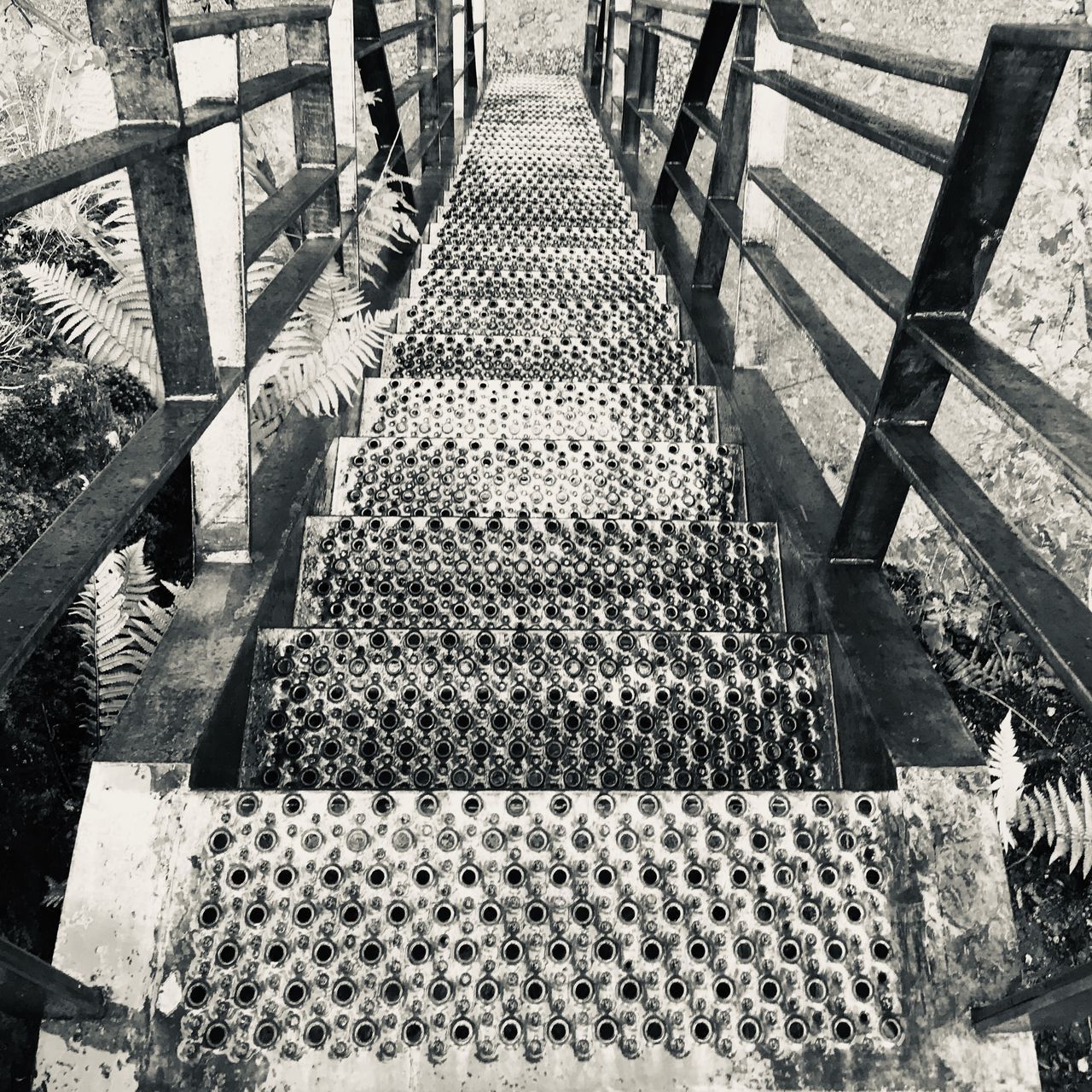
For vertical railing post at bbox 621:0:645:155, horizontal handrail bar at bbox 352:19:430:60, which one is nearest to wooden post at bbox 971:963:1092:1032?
horizontal handrail bar at bbox 352:19:430:60

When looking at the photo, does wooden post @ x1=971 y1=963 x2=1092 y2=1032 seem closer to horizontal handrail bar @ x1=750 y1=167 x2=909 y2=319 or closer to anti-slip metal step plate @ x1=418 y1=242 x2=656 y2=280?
horizontal handrail bar @ x1=750 y1=167 x2=909 y2=319

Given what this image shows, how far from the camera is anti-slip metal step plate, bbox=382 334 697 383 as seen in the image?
3174mm

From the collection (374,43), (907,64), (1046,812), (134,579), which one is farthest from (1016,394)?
(374,43)

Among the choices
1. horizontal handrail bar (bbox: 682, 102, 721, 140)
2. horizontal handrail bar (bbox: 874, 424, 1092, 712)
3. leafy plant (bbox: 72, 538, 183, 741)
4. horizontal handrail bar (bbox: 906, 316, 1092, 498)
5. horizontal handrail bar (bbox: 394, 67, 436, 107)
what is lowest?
leafy plant (bbox: 72, 538, 183, 741)

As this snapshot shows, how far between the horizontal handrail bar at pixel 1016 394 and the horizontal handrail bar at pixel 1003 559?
194 millimetres

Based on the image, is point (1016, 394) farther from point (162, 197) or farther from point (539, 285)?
point (539, 285)

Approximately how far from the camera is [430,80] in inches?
206

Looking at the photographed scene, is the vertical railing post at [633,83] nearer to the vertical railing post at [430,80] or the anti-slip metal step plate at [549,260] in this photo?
the vertical railing post at [430,80]

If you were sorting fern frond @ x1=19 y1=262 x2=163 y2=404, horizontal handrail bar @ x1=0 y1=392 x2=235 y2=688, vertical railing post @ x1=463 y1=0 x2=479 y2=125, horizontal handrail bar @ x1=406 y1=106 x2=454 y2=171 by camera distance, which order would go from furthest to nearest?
vertical railing post @ x1=463 y1=0 x2=479 y2=125 → horizontal handrail bar @ x1=406 y1=106 x2=454 y2=171 → fern frond @ x1=19 y1=262 x2=163 y2=404 → horizontal handrail bar @ x1=0 y1=392 x2=235 y2=688

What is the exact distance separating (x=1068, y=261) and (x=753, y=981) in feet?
11.1

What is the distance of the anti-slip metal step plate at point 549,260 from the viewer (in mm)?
4043

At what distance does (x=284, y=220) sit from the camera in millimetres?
2133

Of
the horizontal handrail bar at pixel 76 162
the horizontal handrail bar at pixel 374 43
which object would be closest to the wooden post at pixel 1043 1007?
the horizontal handrail bar at pixel 76 162

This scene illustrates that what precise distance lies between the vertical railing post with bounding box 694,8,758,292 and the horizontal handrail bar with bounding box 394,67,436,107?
5.85 ft
